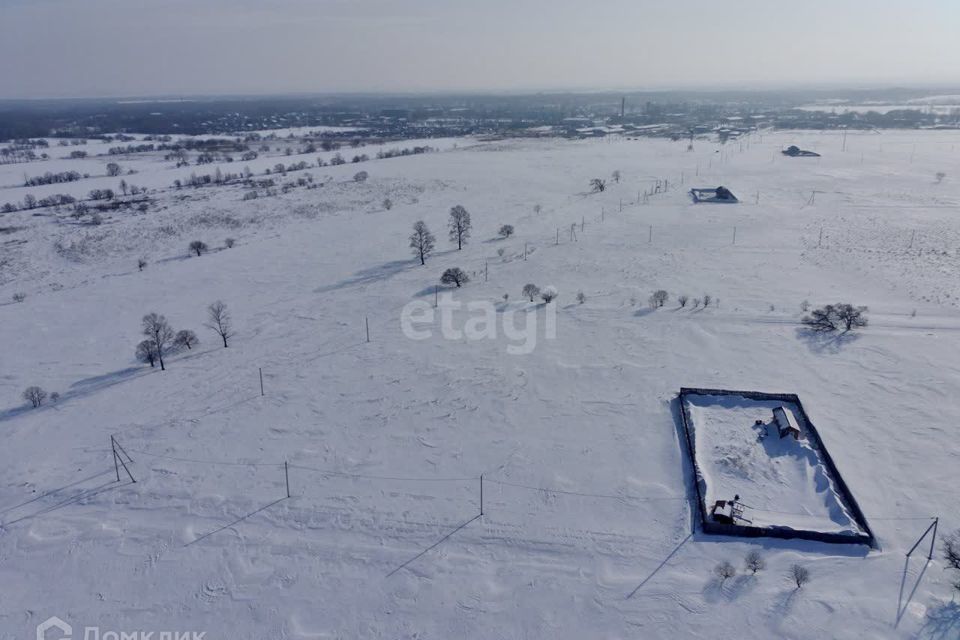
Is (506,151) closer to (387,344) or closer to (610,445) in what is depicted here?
(387,344)

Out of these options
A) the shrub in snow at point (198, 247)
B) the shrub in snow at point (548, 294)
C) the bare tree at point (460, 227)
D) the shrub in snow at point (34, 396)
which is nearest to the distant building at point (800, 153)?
the bare tree at point (460, 227)

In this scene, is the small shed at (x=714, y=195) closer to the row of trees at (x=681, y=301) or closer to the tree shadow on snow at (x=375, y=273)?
the row of trees at (x=681, y=301)

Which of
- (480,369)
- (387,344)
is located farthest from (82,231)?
(480,369)

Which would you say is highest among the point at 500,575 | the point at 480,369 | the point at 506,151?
the point at 506,151

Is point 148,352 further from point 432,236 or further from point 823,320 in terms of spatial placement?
point 823,320

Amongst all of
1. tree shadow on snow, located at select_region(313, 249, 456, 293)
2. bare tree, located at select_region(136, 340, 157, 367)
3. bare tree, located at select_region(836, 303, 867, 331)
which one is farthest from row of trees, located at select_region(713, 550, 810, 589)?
tree shadow on snow, located at select_region(313, 249, 456, 293)

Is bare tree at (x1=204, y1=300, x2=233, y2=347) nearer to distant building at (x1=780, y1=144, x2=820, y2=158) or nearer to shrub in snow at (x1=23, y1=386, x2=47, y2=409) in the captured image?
shrub in snow at (x1=23, y1=386, x2=47, y2=409)
